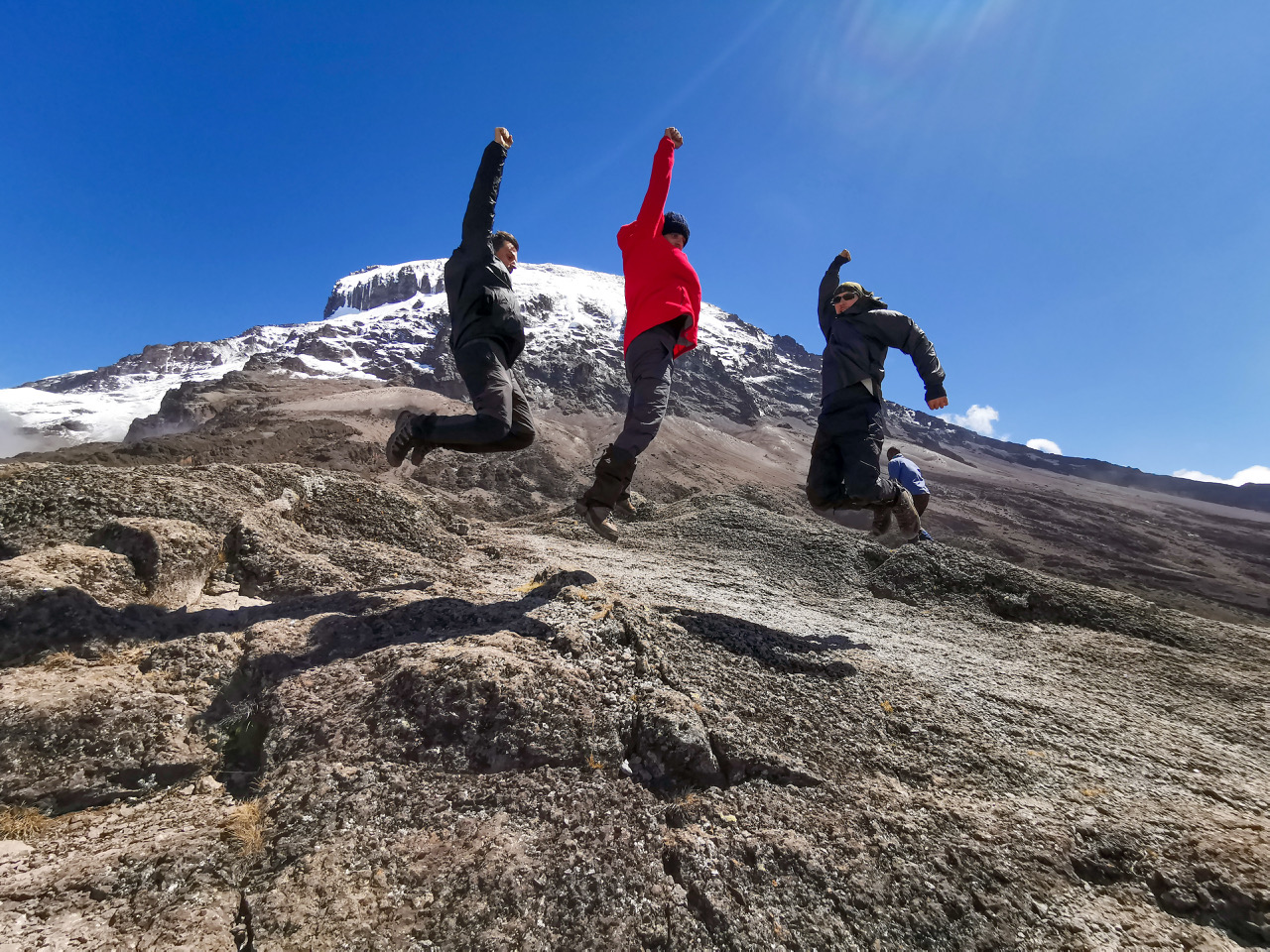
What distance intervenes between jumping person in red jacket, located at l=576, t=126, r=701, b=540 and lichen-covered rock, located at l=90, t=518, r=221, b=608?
1.93 m

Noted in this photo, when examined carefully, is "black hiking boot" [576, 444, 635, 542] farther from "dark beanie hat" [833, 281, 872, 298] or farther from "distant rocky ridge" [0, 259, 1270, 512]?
"distant rocky ridge" [0, 259, 1270, 512]

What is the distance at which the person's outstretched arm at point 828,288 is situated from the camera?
14.6 ft

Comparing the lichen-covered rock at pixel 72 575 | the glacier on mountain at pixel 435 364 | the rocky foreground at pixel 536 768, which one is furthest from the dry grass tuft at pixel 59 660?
the glacier on mountain at pixel 435 364

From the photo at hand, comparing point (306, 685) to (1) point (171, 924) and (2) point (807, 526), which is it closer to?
(1) point (171, 924)

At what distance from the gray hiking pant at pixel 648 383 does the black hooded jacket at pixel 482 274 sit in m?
0.73

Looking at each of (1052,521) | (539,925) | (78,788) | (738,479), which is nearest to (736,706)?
(539,925)

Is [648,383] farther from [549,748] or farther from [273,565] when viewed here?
[273,565]

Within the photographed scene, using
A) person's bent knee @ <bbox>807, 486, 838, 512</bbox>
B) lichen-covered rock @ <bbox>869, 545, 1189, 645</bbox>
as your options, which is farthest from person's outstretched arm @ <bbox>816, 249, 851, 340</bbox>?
lichen-covered rock @ <bbox>869, 545, 1189, 645</bbox>

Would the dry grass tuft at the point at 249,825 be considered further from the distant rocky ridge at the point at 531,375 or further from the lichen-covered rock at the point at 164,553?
the distant rocky ridge at the point at 531,375

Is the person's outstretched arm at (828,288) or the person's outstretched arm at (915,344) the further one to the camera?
the person's outstretched arm at (828,288)

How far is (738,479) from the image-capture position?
31.8 meters

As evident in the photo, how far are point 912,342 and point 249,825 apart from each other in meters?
4.37

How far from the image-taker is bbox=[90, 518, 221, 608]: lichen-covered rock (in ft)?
7.90

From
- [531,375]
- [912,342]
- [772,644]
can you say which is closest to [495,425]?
[772,644]
